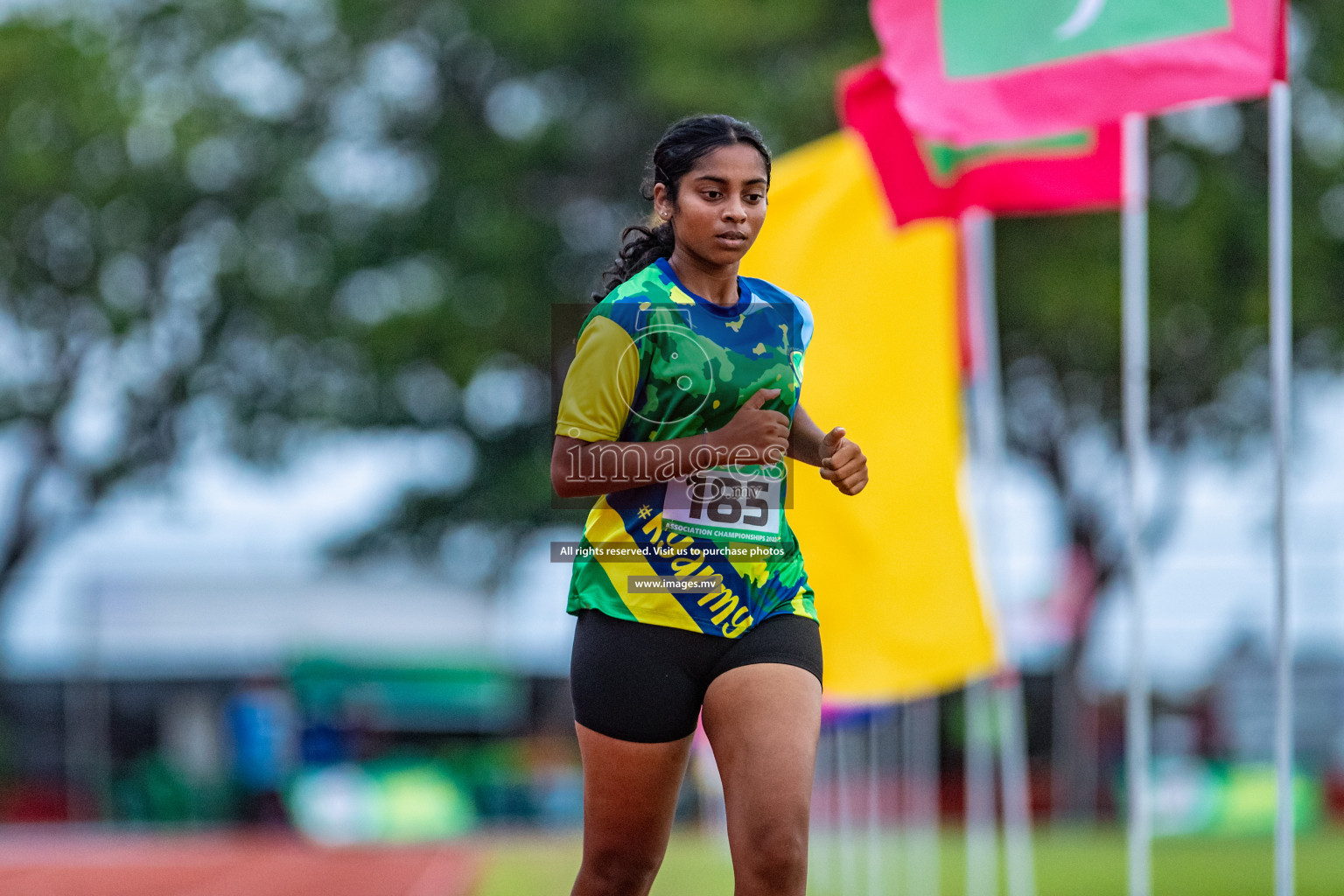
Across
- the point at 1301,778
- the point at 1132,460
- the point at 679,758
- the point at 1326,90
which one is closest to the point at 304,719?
the point at 1301,778

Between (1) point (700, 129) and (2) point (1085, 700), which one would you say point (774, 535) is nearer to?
(1) point (700, 129)

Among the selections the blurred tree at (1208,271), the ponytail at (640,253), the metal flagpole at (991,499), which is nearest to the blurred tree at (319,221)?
the blurred tree at (1208,271)

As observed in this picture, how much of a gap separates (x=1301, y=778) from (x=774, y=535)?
19474mm

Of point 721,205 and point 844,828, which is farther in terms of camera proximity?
point 844,828

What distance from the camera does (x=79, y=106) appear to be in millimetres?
22250

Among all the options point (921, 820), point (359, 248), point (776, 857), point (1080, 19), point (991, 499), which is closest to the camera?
point (776, 857)

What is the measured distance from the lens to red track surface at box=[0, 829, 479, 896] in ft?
40.4

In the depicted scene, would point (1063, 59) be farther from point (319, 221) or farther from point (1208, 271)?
point (319, 221)

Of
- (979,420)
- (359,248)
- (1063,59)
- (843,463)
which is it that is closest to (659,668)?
(843,463)

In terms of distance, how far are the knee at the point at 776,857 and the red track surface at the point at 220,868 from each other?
28.4 ft

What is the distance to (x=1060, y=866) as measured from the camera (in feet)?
44.6

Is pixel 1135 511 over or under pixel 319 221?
under

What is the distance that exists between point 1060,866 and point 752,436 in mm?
11170

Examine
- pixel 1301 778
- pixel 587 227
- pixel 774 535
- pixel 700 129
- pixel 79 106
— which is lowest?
pixel 1301 778
